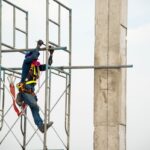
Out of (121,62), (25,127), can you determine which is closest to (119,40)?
(121,62)

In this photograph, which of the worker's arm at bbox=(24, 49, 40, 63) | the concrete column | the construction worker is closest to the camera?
the concrete column

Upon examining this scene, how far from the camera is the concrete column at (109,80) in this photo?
15.7 meters

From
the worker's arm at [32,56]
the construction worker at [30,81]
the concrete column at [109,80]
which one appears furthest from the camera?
the construction worker at [30,81]

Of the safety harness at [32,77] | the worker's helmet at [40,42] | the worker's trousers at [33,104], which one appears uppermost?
the worker's helmet at [40,42]

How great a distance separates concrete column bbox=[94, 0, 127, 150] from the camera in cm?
1566

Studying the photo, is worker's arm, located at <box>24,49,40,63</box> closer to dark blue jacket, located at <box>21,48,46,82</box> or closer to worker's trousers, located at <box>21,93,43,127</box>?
Answer: dark blue jacket, located at <box>21,48,46,82</box>

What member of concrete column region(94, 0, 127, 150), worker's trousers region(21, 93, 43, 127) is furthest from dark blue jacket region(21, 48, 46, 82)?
concrete column region(94, 0, 127, 150)

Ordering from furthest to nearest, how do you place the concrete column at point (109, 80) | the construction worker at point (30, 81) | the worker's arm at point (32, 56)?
the construction worker at point (30, 81)
the worker's arm at point (32, 56)
the concrete column at point (109, 80)

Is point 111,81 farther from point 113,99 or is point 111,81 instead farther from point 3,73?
point 3,73

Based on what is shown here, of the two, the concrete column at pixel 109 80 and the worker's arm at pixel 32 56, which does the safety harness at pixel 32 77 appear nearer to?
the worker's arm at pixel 32 56

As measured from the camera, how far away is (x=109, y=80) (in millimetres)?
15906

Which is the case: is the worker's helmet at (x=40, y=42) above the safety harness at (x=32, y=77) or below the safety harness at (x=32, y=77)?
above

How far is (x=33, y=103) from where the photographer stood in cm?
1608

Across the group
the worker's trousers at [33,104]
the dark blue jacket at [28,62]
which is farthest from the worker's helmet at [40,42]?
the worker's trousers at [33,104]
